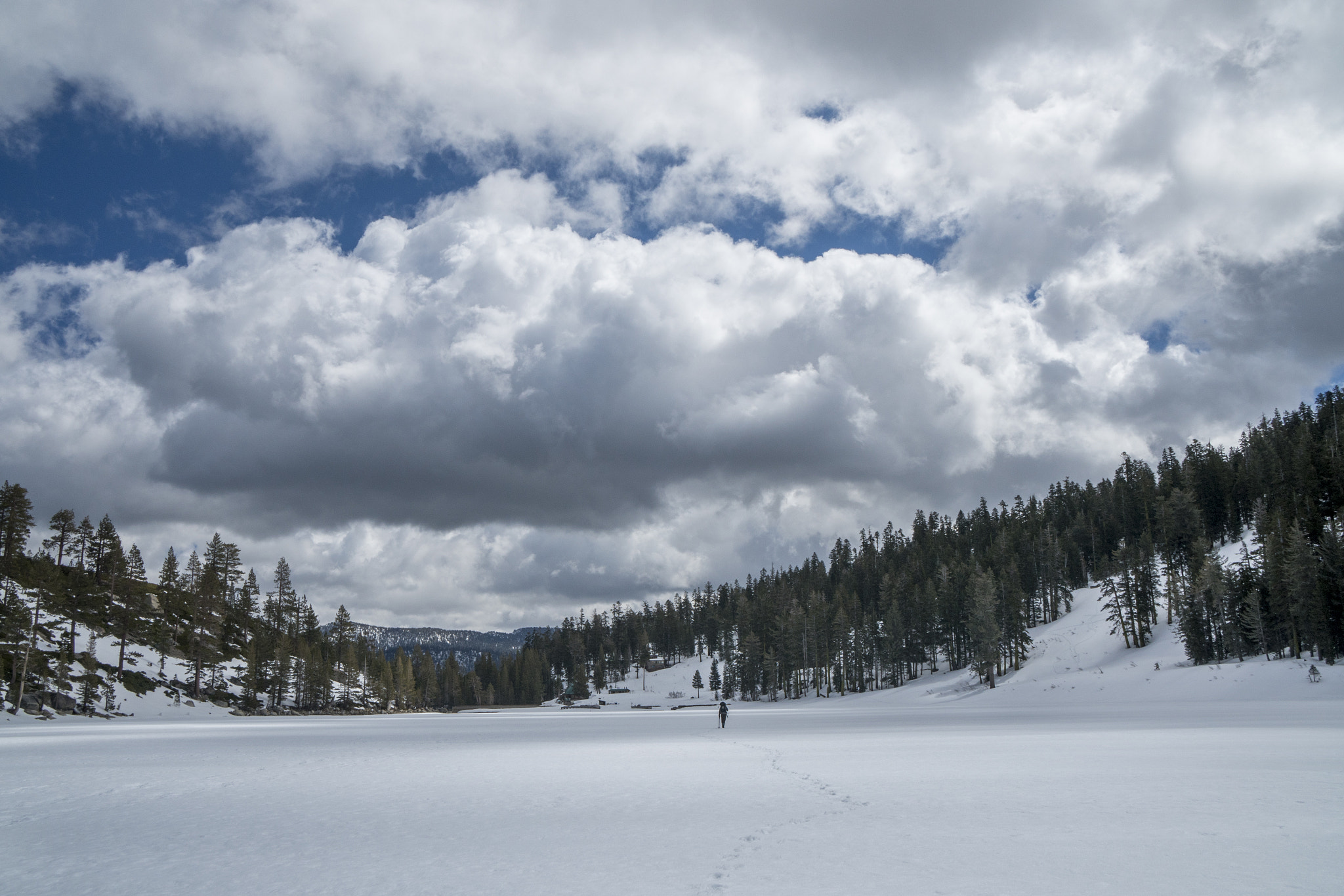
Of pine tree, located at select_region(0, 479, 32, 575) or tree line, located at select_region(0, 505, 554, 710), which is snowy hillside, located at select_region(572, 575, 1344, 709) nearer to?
tree line, located at select_region(0, 505, 554, 710)

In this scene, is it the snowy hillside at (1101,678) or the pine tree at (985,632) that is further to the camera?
the pine tree at (985,632)

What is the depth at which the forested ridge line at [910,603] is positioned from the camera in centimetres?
7725

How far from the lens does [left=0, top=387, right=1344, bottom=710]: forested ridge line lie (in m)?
77.2

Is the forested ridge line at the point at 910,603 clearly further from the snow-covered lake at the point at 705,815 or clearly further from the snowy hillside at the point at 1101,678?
the snow-covered lake at the point at 705,815

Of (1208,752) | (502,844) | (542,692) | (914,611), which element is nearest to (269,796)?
(502,844)

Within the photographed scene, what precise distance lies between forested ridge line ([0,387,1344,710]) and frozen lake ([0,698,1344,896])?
186 feet

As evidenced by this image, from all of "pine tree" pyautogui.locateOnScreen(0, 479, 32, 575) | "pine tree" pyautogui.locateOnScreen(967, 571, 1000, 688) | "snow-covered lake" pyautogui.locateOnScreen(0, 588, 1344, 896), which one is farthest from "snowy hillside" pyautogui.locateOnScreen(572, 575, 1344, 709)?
"pine tree" pyautogui.locateOnScreen(0, 479, 32, 575)

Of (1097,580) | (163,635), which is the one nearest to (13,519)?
(163,635)

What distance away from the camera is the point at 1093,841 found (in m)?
11.4

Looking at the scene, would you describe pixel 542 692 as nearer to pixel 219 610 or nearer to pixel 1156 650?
pixel 219 610

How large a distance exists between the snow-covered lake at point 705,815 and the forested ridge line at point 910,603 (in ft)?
170

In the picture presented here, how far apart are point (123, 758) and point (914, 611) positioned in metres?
110

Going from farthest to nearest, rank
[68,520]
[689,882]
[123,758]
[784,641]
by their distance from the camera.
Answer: [784,641] < [68,520] < [123,758] < [689,882]

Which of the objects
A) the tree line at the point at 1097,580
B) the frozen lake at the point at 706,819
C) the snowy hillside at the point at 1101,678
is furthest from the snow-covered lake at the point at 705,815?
the tree line at the point at 1097,580
